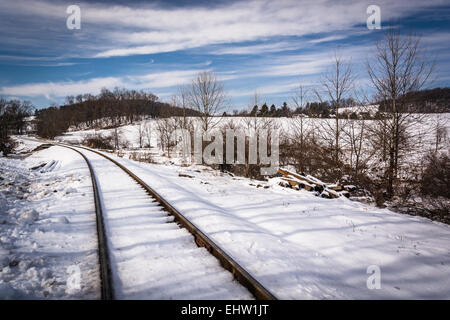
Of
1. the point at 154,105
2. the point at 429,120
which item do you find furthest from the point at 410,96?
the point at 154,105

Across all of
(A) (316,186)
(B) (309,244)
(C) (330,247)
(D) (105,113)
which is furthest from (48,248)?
(D) (105,113)

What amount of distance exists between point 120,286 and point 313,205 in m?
6.16

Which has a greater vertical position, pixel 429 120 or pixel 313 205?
pixel 429 120

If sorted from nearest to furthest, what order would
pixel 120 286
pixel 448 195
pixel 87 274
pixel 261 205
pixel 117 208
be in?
pixel 120 286 < pixel 87 274 < pixel 117 208 < pixel 448 195 < pixel 261 205

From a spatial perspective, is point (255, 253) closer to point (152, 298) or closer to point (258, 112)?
point (152, 298)

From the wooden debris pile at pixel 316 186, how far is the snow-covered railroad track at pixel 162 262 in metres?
6.38

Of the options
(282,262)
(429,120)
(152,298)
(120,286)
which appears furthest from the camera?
(429,120)

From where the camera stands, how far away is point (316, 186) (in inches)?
390

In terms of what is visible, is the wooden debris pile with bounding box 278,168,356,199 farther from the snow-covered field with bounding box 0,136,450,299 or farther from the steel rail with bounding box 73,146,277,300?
the steel rail with bounding box 73,146,277,300

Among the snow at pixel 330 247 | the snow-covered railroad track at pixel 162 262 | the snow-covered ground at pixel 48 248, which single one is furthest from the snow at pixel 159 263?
the snow at pixel 330 247

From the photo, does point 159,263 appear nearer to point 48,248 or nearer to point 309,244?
point 48,248

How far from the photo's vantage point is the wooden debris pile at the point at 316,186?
922 cm

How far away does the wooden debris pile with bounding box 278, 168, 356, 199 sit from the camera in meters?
9.22

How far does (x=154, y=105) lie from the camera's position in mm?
112188
